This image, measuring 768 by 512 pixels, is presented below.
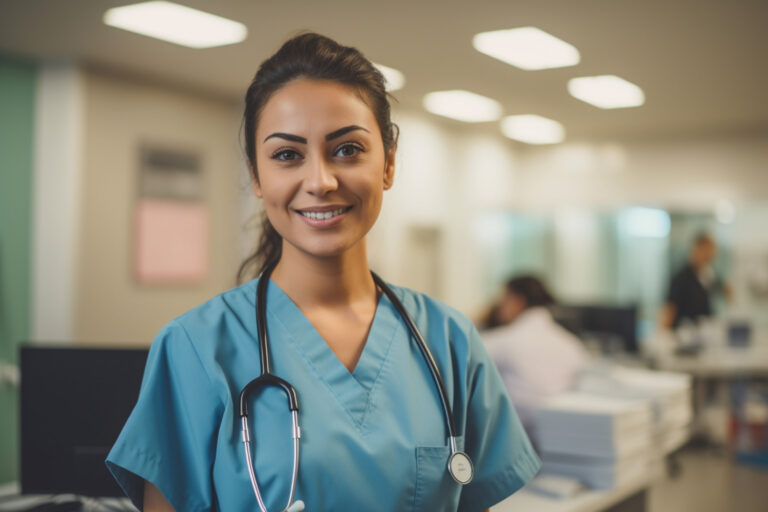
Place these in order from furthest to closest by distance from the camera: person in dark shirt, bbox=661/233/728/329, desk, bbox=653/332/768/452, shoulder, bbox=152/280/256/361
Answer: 1. person in dark shirt, bbox=661/233/728/329
2. desk, bbox=653/332/768/452
3. shoulder, bbox=152/280/256/361

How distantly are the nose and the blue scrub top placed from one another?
0.65 ft

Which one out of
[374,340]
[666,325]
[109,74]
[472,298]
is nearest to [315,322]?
[374,340]

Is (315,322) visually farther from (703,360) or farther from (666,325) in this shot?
(666,325)

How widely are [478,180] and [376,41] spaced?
11.3ft

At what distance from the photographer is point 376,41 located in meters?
3.96

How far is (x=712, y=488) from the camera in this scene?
4.51 meters

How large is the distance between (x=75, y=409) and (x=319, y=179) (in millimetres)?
948

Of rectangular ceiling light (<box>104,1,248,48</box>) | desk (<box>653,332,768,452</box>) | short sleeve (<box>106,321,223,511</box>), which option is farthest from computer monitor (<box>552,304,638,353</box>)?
short sleeve (<box>106,321,223,511</box>)

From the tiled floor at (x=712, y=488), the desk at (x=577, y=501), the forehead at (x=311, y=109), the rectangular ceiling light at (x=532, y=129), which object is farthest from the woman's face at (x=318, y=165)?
the rectangular ceiling light at (x=532, y=129)

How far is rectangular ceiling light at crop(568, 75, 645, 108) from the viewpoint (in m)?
4.84

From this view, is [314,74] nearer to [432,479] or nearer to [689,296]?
[432,479]

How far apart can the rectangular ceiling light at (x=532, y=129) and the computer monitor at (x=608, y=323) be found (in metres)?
1.90

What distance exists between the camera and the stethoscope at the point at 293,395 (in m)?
0.96

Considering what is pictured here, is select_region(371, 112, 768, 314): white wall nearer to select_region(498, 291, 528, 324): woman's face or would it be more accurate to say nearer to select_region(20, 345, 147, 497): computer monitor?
select_region(498, 291, 528, 324): woman's face
